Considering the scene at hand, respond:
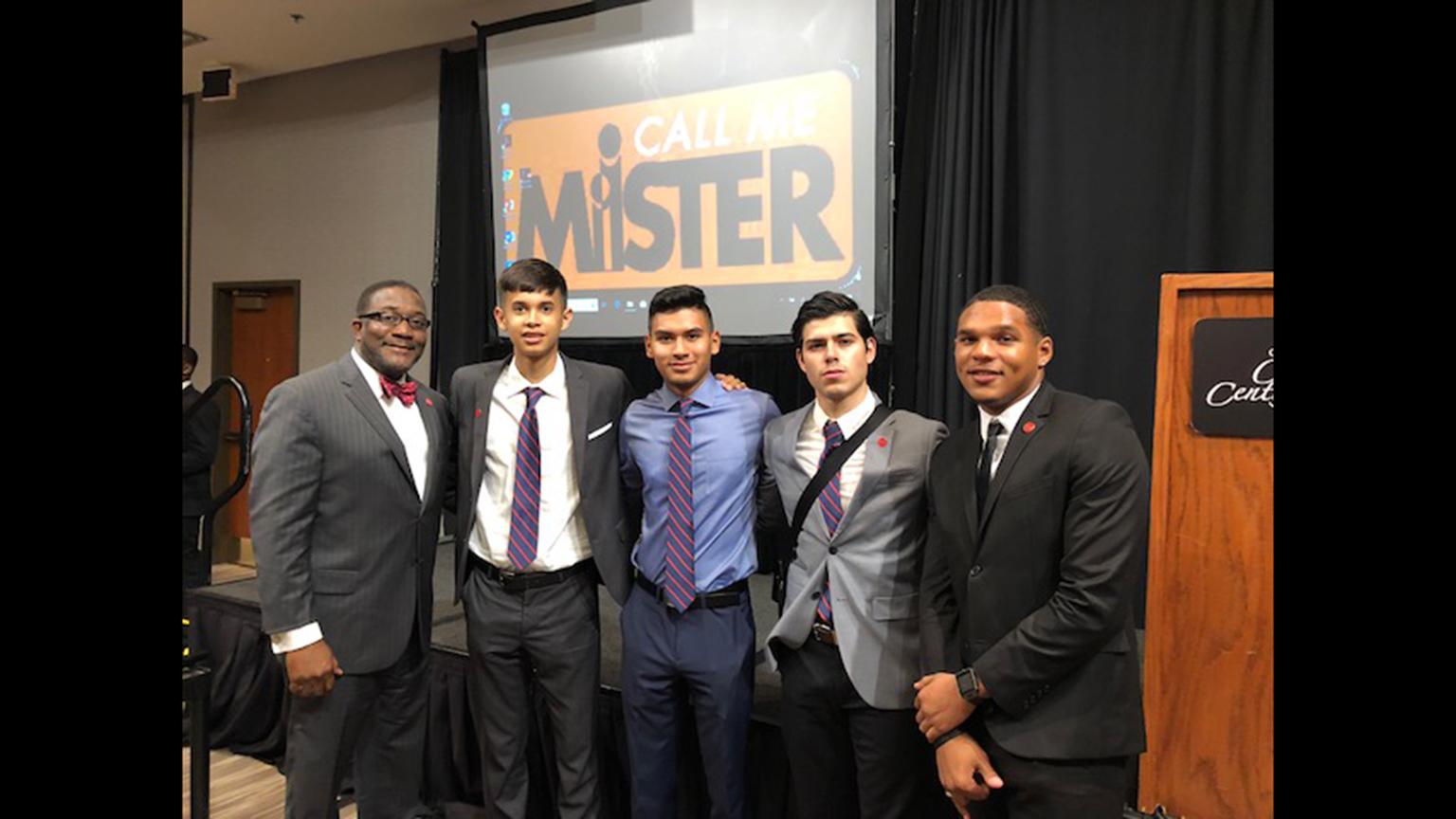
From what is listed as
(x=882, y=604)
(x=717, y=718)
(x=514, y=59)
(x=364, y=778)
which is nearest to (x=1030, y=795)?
(x=882, y=604)

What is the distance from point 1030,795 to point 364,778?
6.02 feet

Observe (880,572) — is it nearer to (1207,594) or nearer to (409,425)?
(1207,594)

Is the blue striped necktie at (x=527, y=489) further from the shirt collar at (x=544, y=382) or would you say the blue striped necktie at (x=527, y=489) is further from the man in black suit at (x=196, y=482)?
the man in black suit at (x=196, y=482)

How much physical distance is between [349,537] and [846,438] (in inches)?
50.2

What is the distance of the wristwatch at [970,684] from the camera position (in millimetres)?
1701

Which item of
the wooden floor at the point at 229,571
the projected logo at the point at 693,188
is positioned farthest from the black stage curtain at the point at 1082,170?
the wooden floor at the point at 229,571

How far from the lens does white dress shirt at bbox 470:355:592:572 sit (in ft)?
7.87

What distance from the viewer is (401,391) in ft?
7.87

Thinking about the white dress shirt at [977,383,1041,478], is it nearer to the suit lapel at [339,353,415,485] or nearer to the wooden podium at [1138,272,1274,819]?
the wooden podium at [1138,272,1274,819]

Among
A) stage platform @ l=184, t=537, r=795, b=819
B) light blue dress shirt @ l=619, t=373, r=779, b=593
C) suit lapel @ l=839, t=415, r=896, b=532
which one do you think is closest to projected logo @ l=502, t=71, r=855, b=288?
stage platform @ l=184, t=537, r=795, b=819

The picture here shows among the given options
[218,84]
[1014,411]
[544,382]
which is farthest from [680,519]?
[218,84]

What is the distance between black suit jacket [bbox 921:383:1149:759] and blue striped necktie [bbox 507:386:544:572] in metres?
1.13

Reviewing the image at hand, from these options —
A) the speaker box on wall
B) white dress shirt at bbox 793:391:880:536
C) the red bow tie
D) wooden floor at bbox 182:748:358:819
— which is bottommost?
wooden floor at bbox 182:748:358:819
